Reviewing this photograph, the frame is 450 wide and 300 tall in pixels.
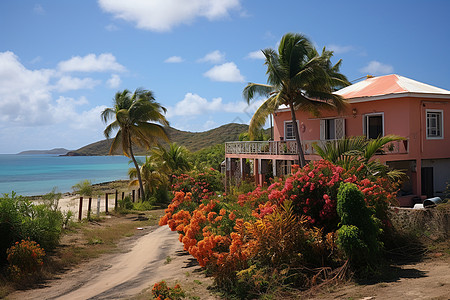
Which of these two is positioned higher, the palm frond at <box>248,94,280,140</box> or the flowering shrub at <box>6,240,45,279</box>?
the palm frond at <box>248,94,280,140</box>

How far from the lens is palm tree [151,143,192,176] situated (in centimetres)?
3169

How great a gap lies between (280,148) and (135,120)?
425 inches

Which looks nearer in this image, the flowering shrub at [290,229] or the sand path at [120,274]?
the flowering shrub at [290,229]

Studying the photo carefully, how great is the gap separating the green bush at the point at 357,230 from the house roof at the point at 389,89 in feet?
40.2

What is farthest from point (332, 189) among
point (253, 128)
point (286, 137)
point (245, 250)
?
point (286, 137)

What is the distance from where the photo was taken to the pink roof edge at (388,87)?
769 inches

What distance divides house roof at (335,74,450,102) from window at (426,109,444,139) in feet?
3.05

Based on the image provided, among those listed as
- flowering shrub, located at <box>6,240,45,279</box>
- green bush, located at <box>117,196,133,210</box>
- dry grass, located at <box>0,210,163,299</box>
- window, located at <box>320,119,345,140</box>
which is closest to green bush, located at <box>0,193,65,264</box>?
flowering shrub, located at <box>6,240,45,279</box>

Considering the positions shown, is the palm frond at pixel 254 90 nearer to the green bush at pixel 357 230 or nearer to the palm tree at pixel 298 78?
the palm tree at pixel 298 78

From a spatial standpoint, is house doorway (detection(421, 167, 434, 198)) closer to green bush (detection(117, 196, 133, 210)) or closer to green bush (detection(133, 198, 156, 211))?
green bush (detection(133, 198, 156, 211))

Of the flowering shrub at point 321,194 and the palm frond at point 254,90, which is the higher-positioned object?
the palm frond at point 254,90

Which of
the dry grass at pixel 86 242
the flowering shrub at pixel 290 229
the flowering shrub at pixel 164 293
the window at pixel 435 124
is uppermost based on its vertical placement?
the window at pixel 435 124

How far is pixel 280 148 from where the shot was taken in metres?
23.6

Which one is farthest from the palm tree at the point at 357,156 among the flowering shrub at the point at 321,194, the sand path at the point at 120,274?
the sand path at the point at 120,274
